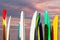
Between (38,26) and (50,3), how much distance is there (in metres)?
0.73

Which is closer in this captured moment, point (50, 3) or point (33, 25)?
point (33, 25)

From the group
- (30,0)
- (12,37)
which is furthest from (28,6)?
(12,37)

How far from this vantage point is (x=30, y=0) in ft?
4.67

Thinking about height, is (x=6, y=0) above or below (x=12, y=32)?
above

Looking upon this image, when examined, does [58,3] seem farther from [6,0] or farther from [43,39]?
[43,39]

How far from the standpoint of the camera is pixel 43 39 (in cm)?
73

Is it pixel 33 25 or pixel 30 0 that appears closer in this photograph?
pixel 33 25

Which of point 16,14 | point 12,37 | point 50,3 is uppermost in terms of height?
point 50,3

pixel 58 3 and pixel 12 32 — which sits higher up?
pixel 58 3

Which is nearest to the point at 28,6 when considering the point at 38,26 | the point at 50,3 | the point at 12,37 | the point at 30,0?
the point at 30,0

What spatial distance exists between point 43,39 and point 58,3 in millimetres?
754

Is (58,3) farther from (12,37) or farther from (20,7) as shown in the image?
(12,37)

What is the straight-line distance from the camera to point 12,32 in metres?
1.34

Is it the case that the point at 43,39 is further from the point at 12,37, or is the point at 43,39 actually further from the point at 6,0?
the point at 6,0
